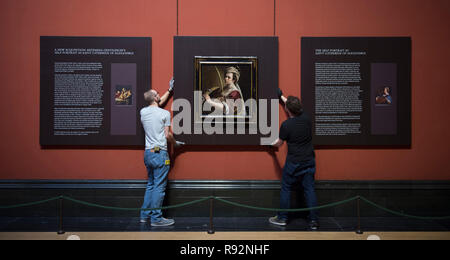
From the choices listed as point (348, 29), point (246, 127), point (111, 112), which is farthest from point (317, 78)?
point (111, 112)

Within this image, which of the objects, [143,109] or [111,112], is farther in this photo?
[111,112]

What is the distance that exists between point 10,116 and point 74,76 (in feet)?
5.05

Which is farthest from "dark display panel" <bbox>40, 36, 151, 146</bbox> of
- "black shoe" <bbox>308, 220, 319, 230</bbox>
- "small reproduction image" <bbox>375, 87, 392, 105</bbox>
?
"small reproduction image" <bbox>375, 87, 392, 105</bbox>

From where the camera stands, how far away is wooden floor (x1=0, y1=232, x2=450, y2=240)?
4.61 m

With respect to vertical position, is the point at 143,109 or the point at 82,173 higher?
the point at 143,109

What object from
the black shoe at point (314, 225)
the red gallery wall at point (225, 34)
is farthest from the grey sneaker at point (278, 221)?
the red gallery wall at point (225, 34)

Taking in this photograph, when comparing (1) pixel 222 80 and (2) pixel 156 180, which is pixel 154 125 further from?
(1) pixel 222 80

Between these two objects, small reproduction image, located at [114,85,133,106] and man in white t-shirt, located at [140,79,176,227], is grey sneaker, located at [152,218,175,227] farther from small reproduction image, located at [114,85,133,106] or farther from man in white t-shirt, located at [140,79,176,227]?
small reproduction image, located at [114,85,133,106]

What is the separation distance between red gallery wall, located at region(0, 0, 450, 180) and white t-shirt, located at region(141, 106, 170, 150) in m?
0.75

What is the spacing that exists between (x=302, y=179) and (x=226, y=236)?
175 centimetres

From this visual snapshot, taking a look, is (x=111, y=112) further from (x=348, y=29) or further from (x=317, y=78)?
(x=348, y=29)

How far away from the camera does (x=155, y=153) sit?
5.34 meters

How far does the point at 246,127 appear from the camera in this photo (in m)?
5.92

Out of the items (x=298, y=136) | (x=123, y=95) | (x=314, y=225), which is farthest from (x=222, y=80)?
(x=314, y=225)
